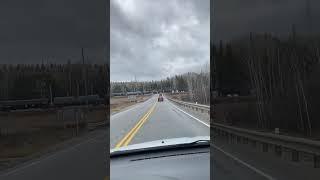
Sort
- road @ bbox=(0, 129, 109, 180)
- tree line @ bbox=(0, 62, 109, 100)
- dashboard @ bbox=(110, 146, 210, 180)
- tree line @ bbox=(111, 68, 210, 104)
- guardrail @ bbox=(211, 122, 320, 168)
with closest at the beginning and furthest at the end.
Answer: guardrail @ bbox=(211, 122, 320, 168) < tree line @ bbox=(0, 62, 109, 100) < road @ bbox=(0, 129, 109, 180) < tree line @ bbox=(111, 68, 210, 104) < dashboard @ bbox=(110, 146, 210, 180)

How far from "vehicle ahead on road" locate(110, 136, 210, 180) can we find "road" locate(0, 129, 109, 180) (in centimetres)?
73

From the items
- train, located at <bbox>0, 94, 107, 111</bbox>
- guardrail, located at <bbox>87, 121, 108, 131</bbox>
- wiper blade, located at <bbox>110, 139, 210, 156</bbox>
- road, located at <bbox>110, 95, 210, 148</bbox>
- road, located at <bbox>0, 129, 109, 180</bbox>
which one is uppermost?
→ train, located at <bbox>0, 94, 107, 111</bbox>

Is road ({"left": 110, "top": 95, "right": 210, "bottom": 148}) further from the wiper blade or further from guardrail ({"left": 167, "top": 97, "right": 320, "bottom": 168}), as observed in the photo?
guardrail ({"left": 167, "top": 97, "right": 320, "bottom": 168})

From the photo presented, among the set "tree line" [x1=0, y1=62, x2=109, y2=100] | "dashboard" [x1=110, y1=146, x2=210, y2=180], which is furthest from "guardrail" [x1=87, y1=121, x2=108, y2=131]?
"dashboard" [x1=110, y1=146, x2=210, y2=180]

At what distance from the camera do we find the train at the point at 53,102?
1.57 meters

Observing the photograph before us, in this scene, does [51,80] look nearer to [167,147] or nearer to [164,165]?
[164,165]

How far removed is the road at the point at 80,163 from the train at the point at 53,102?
0.51 ft

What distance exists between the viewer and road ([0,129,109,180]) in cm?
177

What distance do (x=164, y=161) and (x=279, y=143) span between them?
6.52 feet

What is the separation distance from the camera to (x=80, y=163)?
1977mm

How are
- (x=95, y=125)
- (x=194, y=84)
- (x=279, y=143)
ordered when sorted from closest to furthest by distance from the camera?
(x=279, y=143) → (x=95, y=125) → (x=194, y=84)

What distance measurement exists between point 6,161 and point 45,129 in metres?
0.20

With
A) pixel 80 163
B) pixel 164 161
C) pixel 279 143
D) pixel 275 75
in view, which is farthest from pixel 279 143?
pixel 164 161

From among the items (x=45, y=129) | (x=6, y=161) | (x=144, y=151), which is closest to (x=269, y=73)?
(x=45, y=129)
